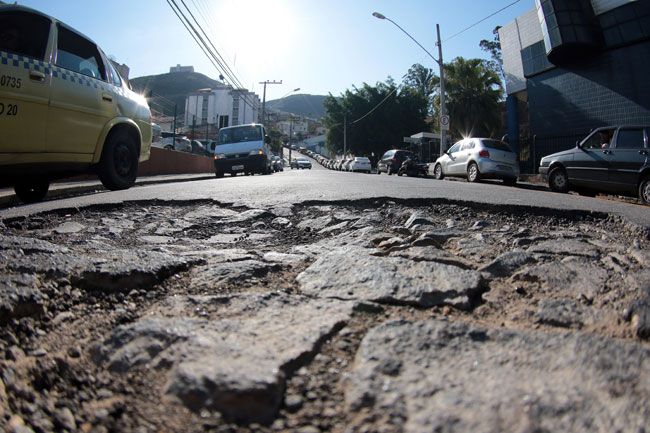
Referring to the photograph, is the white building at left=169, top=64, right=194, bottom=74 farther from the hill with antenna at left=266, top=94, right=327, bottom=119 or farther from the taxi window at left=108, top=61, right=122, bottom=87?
the taxi window at left=108, top=61, right=122, bottom=87

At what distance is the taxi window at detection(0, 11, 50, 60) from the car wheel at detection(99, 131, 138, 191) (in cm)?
127

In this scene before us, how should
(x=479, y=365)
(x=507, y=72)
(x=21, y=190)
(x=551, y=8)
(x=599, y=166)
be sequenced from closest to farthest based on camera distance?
(x=479, y=365)
(x=21, y=190)
(x=599, y=166)
(x=551, y=8)
(x=507, y=72)

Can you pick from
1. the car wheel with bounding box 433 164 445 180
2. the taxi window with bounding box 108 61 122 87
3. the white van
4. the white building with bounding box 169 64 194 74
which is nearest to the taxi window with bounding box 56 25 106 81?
the taxi window with bounding box 108 61 122 87

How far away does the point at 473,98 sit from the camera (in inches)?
1036

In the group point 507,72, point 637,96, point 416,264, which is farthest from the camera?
point 507,72

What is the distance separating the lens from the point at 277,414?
115 centimetres

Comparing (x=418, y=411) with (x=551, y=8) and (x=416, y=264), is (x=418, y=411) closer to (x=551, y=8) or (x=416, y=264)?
(x=416, y=264)

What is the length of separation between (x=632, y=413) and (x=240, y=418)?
94 cm

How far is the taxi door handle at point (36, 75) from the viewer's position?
4.08 meters

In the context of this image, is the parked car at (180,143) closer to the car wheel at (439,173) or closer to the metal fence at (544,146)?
the car wheel at (439,173)

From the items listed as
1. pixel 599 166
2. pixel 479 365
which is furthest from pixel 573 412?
pixel 599 166

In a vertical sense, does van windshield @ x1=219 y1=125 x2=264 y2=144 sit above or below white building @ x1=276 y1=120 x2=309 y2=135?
below

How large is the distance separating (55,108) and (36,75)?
335 mm

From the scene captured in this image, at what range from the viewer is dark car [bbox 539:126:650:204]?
24.5ft
